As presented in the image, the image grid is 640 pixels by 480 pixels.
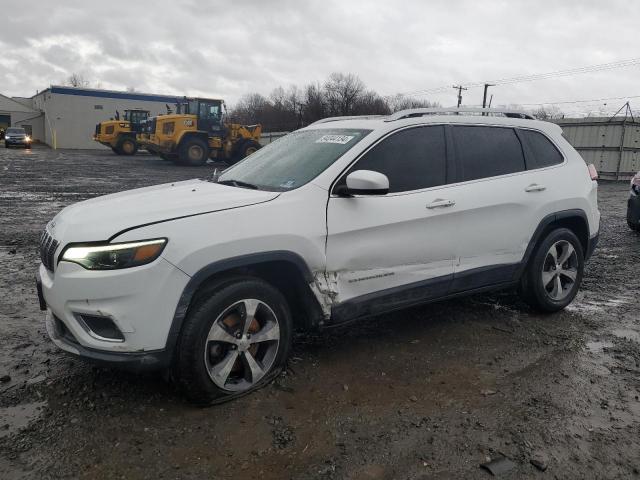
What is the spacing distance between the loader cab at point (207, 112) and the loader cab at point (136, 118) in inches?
280

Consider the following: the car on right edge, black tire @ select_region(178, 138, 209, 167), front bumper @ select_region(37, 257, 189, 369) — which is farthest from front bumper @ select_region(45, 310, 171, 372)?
black tire @ select_region(178, 138, 209, 167)

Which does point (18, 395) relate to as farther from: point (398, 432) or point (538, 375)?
point (538, 375)

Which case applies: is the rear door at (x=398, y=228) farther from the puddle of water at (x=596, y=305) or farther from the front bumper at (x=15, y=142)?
the front bumper at (x=15, y=142)

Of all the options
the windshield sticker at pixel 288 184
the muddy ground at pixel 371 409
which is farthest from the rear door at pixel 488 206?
the windshield sticker at pixel 288 184

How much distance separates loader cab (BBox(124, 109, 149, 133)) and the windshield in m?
28.3

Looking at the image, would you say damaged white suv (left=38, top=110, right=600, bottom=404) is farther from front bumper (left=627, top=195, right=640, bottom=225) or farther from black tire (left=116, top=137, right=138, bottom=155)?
black tire (left=116, top=137, right=138, bottom=155)

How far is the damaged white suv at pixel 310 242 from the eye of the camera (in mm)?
2703

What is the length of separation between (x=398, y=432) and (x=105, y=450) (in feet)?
4.92

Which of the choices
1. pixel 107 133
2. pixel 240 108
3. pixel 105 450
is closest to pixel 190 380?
pixel 105 450

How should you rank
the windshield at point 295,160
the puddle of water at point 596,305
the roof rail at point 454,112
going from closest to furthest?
the windshield at point 295,160 → the roof rail at point 454,112 → the puddle of water at point 596,305

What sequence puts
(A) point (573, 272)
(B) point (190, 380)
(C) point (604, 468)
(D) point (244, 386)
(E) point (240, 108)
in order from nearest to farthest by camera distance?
(C) point (604, 468)
(B) point (190, 380)
(D) point (244, 386)
(A) point (573, 272)
(E) point (240, 108)

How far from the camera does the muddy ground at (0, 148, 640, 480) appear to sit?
2.48 m

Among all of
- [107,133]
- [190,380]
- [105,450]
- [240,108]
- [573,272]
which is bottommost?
[105,450]

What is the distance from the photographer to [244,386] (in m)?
3.05
